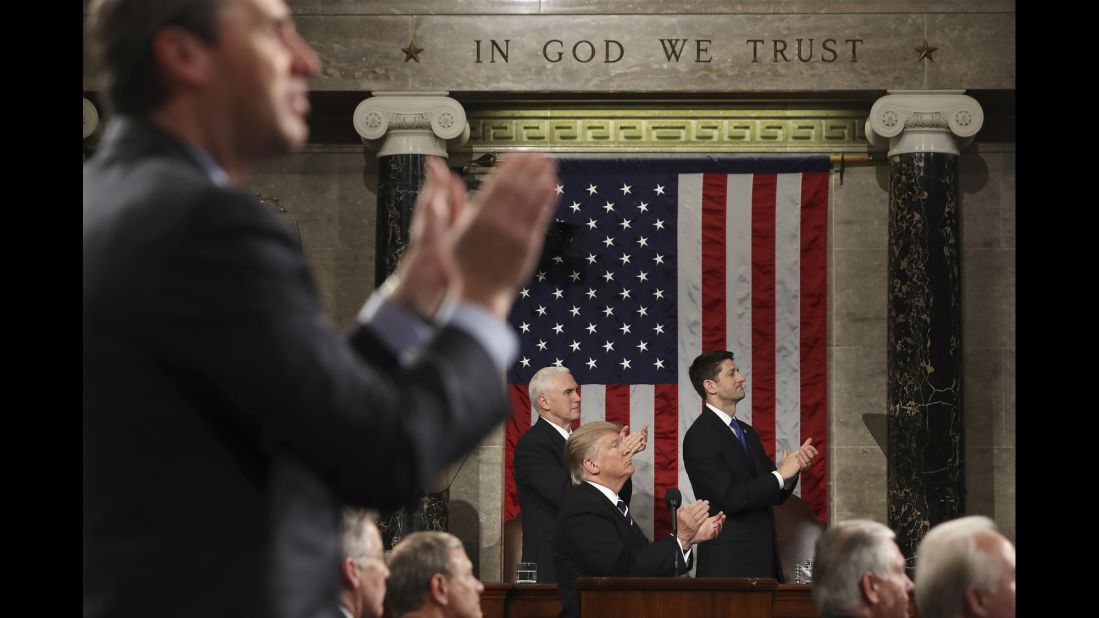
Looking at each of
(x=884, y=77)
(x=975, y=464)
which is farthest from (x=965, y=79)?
(x=975, y=464)

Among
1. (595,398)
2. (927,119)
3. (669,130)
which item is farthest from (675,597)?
(669,130)

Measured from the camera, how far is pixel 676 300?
10547mm

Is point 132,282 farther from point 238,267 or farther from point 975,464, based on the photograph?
point 975,464

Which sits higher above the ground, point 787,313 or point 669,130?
point 669,130

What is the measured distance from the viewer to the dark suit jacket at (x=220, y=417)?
121 centimetres

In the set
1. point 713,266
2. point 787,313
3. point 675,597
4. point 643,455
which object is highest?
point 713,266

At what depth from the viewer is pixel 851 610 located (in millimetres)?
4113

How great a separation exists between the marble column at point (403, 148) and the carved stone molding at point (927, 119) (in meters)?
3.07

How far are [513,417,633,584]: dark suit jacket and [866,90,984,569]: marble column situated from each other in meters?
2.70

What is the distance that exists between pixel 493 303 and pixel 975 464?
10015 mm

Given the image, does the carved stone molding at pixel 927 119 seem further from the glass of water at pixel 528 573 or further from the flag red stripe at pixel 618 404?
the glass of water at pixel 528 573

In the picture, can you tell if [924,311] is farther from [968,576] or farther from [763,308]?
[968,576]

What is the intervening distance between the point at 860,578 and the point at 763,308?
6466 millimetres

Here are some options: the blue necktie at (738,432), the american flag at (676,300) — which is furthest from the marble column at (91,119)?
the blue necktie at (738,432)
